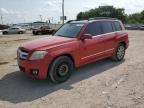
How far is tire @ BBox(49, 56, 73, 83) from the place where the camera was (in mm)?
6773

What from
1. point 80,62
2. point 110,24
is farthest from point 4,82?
point 110,24

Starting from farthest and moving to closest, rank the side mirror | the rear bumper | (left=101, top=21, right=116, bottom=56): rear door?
(left=101, top=21, right=116, bottom=56): rear door → the side mirror → the rear bumper

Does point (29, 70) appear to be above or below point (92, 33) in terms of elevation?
below

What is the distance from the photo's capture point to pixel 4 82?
7344 millimetres

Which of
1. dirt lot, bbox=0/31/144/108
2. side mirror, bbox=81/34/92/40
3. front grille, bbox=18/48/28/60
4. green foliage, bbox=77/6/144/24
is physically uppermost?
green foliage, bbox=77/6/144/24

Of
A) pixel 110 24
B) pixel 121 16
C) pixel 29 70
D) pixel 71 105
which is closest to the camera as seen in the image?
pixel 71 105

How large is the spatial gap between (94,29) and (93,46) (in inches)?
25.6

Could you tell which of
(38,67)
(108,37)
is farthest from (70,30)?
(38,67)

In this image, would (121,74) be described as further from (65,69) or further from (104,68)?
A: (65,69)

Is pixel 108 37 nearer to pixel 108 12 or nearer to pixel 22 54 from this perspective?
pixel 22 54

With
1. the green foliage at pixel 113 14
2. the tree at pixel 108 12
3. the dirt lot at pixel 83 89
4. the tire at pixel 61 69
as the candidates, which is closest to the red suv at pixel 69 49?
the tire at pixel 61 69

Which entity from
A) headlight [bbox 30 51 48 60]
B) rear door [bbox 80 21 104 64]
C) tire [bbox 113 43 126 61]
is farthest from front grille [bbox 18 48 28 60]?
tire [bbox 113 43 126 61]

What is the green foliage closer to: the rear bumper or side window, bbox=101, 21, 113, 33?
side window, bbox=101, 21, 113, 33

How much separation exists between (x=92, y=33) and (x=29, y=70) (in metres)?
2.62
